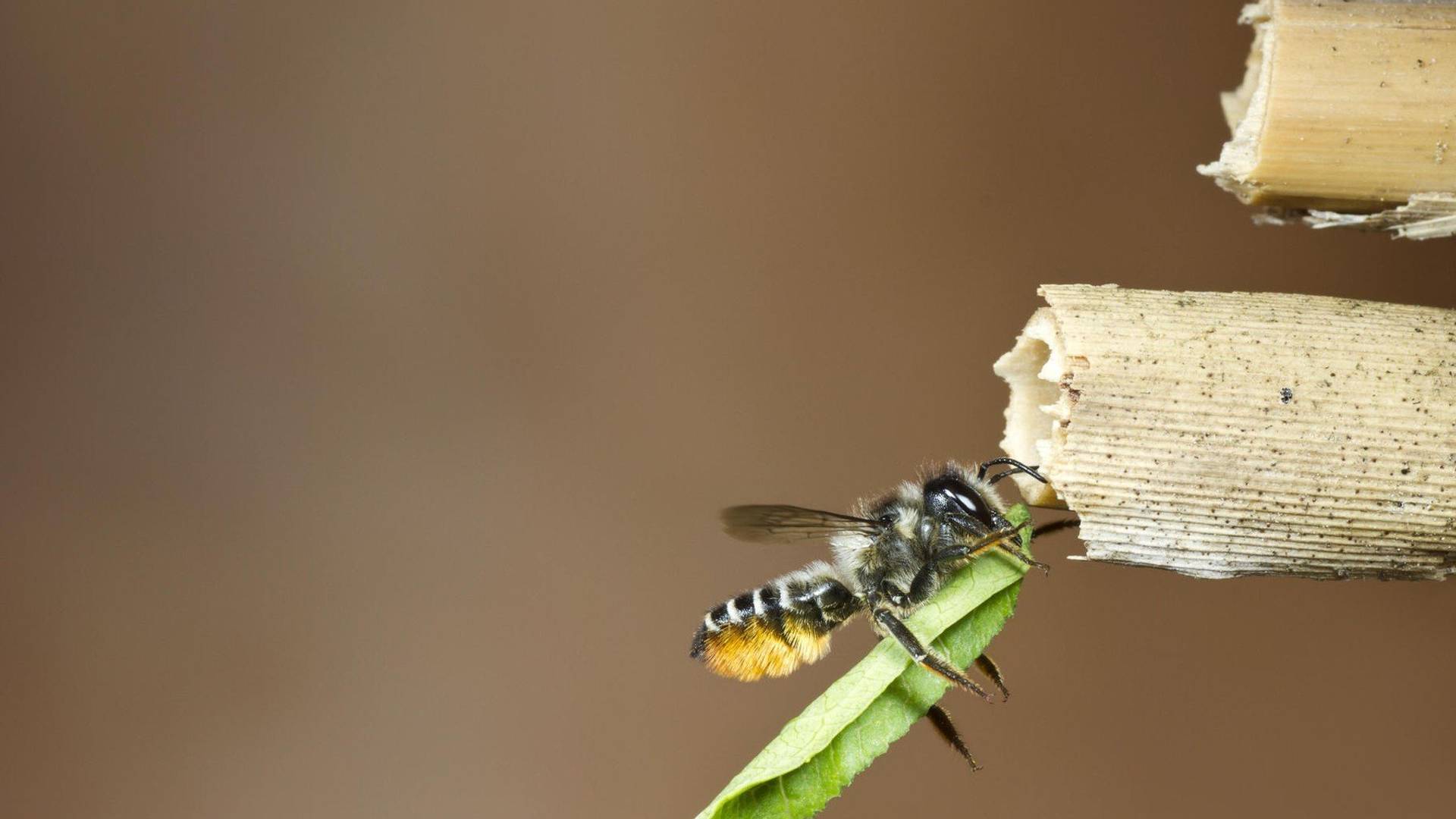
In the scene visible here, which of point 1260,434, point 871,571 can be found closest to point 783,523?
point 871,571

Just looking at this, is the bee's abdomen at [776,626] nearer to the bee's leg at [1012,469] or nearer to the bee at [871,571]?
the bee at [871,571]

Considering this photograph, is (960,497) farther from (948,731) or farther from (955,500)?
(948,731)

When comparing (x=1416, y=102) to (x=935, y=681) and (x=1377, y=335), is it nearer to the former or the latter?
(x=1377, y=335)

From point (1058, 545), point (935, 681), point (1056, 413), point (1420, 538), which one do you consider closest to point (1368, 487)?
point (1420, 538)

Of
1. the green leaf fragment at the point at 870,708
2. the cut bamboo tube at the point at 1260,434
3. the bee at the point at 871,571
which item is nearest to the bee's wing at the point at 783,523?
the bee at the point at 871,571

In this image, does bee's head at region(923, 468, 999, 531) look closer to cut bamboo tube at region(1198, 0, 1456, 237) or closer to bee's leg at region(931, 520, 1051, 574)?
bee's leg at region(931, 520, 1051, 574)

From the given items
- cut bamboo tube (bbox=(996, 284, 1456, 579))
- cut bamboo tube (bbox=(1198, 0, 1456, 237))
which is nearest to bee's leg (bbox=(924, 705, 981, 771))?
cut bamboo tube (bbox=(996, 284, 1456, 579))
